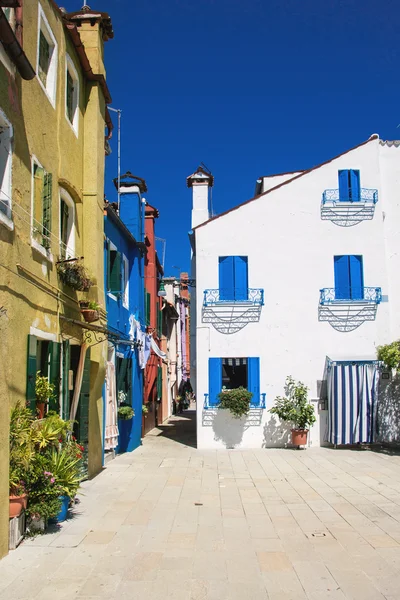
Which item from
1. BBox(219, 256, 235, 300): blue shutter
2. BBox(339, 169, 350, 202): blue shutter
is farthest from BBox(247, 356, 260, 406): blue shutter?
BBox(339, 169, 350, 202): blue shutter

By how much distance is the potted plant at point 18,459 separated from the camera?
6.29 metres

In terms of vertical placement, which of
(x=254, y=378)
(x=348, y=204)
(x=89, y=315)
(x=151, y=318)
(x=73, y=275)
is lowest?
(x=254, y=378)

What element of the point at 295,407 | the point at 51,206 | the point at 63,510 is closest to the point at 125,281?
the point at 295,407

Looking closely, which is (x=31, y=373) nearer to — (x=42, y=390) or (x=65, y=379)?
(x=42, y=390)

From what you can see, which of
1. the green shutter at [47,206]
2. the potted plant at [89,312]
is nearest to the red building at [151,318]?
the potted plant at [89,312]

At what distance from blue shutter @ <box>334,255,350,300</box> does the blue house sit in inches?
235

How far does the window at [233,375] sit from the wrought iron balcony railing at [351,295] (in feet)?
8.98

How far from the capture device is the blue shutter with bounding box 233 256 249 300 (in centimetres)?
1608

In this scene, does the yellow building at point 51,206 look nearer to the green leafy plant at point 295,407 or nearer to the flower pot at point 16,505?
the flower pot at point 16,505

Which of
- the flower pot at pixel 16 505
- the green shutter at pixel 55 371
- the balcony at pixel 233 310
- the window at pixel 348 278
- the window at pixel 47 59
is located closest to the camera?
the flower pot at pixel 16 505

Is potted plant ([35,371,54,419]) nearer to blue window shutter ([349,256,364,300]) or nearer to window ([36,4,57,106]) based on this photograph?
window ([36,4,57,106])

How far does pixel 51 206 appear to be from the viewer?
28.4 ft

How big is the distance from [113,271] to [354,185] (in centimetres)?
806

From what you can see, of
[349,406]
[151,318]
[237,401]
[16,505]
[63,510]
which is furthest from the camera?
[151,318]
